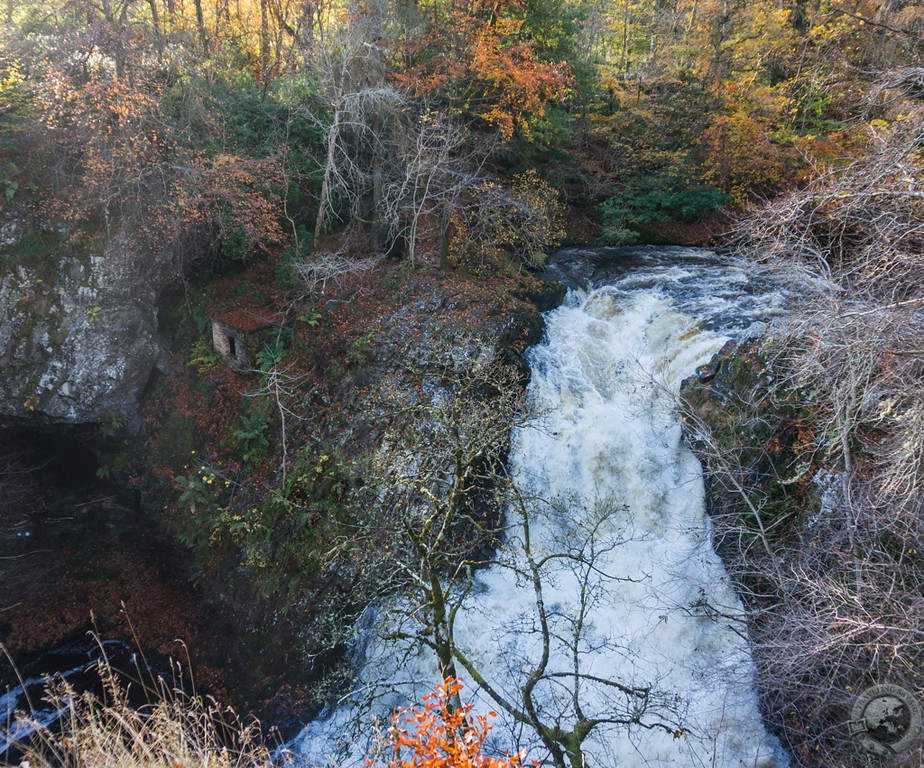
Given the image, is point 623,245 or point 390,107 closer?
point 390,107

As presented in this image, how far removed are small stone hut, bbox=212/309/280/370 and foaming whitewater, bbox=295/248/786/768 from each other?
5962 millimetres

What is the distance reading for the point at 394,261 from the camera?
13.0 meters

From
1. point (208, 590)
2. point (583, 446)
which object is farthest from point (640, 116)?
point (208, 590)

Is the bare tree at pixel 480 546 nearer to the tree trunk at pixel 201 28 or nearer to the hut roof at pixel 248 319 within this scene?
the hut roof at pixel 248 319

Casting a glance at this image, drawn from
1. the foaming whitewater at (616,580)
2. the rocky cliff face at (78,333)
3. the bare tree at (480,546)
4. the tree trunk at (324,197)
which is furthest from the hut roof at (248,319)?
the foaming whitewater at (616,580)

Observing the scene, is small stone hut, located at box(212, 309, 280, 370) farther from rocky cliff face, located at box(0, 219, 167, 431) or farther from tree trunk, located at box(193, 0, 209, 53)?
tree trunk, located at box(193, 0, 209, 53)

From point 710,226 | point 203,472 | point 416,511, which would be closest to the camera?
point 416,511

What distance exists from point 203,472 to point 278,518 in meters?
2.14

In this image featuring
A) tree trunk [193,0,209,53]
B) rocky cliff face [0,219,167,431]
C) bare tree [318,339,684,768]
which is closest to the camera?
bare tree [318,339,684,768]

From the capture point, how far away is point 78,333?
10.7 meters

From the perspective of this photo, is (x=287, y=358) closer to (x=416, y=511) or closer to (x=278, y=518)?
(x=278, y=518)

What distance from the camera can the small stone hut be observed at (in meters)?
11.2

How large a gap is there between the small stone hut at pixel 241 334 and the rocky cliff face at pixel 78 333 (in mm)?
1480

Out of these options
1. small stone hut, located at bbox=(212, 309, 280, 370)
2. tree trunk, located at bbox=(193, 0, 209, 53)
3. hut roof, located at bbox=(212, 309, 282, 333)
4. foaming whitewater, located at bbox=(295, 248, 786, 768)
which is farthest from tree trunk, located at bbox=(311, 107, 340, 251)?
foaming whitewater, located at bbox=(295, 248, 786, 768)
